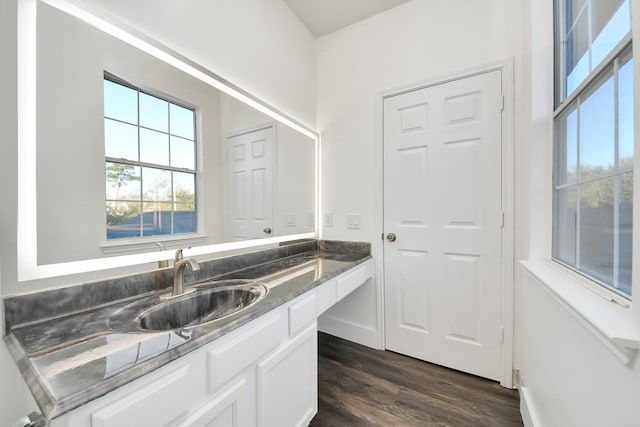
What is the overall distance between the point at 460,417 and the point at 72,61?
7.86 feet

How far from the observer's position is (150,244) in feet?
3.67

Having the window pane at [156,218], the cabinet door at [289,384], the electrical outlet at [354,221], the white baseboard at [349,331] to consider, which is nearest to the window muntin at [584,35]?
the electrical outlet at [354,221]

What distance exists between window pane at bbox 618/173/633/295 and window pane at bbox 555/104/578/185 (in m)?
0.37

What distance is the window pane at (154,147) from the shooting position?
1109 millimetres

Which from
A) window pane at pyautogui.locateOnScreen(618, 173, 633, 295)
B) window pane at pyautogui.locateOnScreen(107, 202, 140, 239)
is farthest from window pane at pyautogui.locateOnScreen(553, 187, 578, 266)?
window pane at pyautogui.locateOnScreen(107, 202, 140, 239)

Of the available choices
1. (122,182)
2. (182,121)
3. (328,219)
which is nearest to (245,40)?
(182,121)

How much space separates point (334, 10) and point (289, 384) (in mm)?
2581

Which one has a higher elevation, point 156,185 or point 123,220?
point 156,185

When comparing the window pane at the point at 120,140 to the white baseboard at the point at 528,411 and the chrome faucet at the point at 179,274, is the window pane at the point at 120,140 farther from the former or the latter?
the white baseboard at the point at 528,411

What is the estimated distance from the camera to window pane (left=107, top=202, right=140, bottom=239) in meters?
0.99

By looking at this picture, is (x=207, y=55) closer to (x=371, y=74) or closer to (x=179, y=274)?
(x=179, y=274)

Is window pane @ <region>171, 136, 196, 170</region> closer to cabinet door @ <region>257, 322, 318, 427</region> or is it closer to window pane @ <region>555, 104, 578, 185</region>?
cabinet door @ <region>257, 322, 318, 427</region>

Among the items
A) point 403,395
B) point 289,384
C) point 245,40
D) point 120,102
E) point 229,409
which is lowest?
point 403,395

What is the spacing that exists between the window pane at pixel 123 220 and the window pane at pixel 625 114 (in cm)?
171
